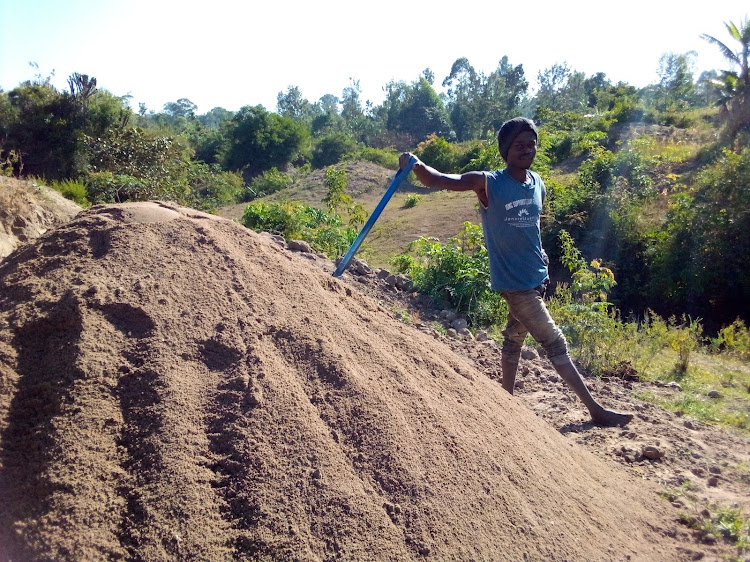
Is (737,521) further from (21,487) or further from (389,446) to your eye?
(21,487)

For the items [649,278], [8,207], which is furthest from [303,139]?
[8,207]

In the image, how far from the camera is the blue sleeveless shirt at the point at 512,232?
295cm

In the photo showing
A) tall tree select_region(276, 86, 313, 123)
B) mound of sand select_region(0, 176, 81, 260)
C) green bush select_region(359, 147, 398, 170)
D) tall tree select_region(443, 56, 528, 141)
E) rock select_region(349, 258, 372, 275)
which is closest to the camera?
mound of sand select_region(0, 176, 81, 260)

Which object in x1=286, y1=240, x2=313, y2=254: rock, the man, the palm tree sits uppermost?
the palm tree

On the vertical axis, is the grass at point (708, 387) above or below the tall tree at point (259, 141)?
below

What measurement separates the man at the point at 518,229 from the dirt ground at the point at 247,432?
0.46 metres

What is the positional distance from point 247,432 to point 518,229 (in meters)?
1.75

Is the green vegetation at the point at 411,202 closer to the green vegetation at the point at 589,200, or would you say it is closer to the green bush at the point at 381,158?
the green vegetation at the point at 589,200

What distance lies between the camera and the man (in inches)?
116

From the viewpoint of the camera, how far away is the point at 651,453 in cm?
304

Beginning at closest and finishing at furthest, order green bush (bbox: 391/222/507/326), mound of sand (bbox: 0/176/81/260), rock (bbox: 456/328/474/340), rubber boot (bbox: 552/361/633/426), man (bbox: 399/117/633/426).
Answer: man (bbox: 399/117/633/426)
rubber boot (bbox: 552/361/633/426)
rock (bbox: 456/328/474/340)
mound of sand (bbox: 0/176/81/260)
green bush (bbox: 391/222/507/326)

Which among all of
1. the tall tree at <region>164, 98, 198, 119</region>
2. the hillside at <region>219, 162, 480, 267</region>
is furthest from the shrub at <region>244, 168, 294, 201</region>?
the tall tree at <region>164, 98, 198, 119</region>

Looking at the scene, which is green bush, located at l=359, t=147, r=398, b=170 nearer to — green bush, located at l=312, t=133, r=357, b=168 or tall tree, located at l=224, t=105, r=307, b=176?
green bush, located at l=312, t=133, r=357, b=168

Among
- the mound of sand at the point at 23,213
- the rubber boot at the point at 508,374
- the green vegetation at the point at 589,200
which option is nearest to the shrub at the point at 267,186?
the green vegetation at the point at 589,200
